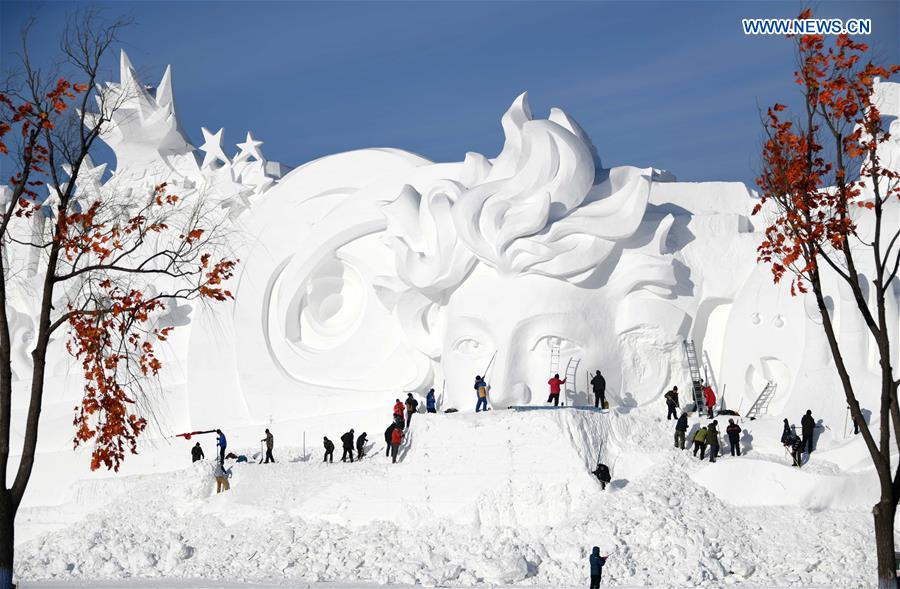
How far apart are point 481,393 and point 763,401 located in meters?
5.55

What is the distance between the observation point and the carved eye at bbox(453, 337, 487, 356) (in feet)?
81.8

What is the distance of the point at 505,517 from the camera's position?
20797 mm

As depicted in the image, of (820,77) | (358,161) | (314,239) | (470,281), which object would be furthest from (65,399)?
(820,77)

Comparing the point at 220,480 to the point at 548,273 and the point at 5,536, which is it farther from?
the point at 5,536

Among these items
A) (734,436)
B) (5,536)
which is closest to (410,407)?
(734,436)

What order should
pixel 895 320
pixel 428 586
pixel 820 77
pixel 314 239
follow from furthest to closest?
1. pixel 314 239
2. pixel 895 320
3. pixel 428 586
4. pixel 820 77

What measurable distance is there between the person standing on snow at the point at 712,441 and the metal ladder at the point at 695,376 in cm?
242

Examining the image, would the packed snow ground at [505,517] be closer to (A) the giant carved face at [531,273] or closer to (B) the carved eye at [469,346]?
(A) the giant carved face at [531,273]

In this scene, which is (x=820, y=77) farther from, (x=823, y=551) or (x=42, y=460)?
(x=42, y=460)

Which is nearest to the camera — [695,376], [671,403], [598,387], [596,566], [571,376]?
[596,566]

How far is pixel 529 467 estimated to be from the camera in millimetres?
21344

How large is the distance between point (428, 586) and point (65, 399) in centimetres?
1603

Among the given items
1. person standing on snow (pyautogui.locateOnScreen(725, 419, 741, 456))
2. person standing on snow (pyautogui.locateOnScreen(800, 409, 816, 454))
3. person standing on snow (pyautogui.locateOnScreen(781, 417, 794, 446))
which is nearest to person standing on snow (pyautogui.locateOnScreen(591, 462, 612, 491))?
person standing on snow (pyautogui.locateOnScreen(725, 419, 741, 456))

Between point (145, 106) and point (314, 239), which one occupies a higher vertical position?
point (145, 106)
